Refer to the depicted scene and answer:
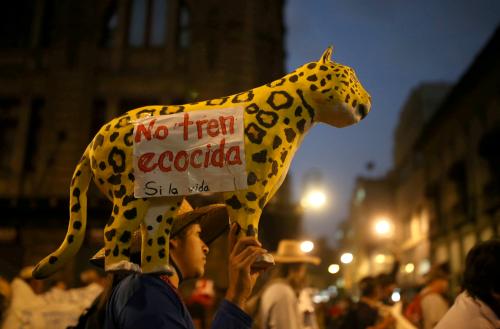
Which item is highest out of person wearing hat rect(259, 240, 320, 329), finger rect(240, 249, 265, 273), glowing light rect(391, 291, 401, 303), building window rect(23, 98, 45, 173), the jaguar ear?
building window rect(23, 98, 45, 173)

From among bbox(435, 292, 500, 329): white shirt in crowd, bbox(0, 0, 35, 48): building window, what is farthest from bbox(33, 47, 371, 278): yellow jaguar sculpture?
bbox(0, 0, 35, 48): building window

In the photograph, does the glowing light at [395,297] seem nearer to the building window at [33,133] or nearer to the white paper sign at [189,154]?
the white paper sign at [189,154]

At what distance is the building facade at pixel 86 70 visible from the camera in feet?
54.2

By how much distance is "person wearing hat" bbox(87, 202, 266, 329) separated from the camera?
2.27 meters

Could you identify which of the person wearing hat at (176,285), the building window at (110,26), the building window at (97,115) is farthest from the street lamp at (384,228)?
the building window at (110,26)

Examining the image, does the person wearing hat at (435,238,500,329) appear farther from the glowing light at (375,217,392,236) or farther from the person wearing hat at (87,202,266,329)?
the glowing light at (375,217,392,236)

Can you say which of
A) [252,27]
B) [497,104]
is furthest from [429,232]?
[252,27]

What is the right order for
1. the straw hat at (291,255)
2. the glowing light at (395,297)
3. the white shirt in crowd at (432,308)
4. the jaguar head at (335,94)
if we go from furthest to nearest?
the glowing light at (395,297)
the straw hat at (291,255)
the white shirt in crowd at (432,308)
the jaguar head at (335,94)

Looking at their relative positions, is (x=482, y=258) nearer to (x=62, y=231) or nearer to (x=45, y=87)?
(x=62, y=231)

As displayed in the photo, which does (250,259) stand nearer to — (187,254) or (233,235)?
(233,235)

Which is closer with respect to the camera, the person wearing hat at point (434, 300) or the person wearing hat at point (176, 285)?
the person wearing hat at point (176, 285)

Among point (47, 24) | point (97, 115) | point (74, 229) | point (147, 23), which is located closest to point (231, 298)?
point (74, 229)

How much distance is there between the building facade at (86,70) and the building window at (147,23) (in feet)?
0.11

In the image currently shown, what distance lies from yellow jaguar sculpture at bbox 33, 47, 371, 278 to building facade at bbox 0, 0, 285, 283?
13.7 metres
